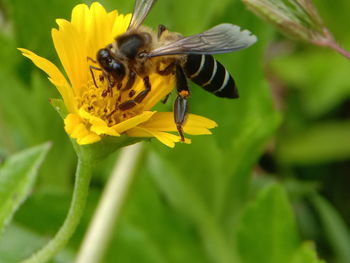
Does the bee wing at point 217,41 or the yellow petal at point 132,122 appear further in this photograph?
the bee wing at point 217,41

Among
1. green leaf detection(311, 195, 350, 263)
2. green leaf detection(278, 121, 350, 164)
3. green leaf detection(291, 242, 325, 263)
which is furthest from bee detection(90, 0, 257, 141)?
green leaf detection(278, 121, 350, 164)

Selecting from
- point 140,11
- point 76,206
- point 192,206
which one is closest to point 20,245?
point 192,206

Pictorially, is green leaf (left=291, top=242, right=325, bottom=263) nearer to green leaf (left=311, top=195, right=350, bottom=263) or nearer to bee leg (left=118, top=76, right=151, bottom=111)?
green leaf (left=311, top=195, right=350, bottom=263)

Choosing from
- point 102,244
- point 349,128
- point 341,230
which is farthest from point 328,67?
point 102,244

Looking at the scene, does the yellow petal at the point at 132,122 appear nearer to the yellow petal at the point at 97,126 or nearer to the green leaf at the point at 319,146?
the yellow petal at the point at 97,126

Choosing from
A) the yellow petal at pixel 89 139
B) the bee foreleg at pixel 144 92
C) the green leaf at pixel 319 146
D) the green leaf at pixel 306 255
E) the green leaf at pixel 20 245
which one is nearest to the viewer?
the yellow petal at pixel 89 139

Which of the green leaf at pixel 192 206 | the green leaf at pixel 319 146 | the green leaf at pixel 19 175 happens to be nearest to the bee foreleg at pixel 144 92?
the green leaf at pixel 19 175
